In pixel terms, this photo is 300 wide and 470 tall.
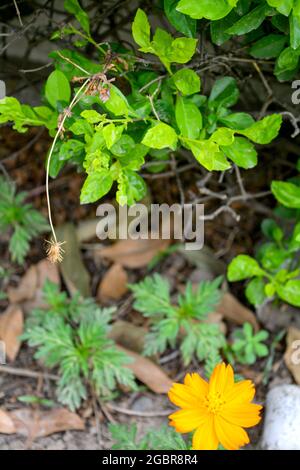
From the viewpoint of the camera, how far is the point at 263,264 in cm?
208

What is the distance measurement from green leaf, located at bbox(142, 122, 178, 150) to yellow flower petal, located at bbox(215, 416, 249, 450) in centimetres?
56

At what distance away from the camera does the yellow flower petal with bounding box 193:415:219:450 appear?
142 centimetres

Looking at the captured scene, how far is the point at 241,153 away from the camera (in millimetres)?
1595

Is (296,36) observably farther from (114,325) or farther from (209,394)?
(114,325)

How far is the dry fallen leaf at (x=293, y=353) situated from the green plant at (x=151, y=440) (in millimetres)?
518

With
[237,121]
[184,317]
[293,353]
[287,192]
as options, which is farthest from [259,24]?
[293,353]

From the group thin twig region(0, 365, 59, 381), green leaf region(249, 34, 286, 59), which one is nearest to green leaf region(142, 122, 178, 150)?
green leaf region(249, 34, 286, 59)

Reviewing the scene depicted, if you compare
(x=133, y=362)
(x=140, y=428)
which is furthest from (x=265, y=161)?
(x=140, y=428)

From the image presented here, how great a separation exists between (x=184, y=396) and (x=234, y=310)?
36.0 inches

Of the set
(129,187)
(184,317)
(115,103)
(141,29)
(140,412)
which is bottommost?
(140,412)

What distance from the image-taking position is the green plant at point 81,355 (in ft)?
6.64
